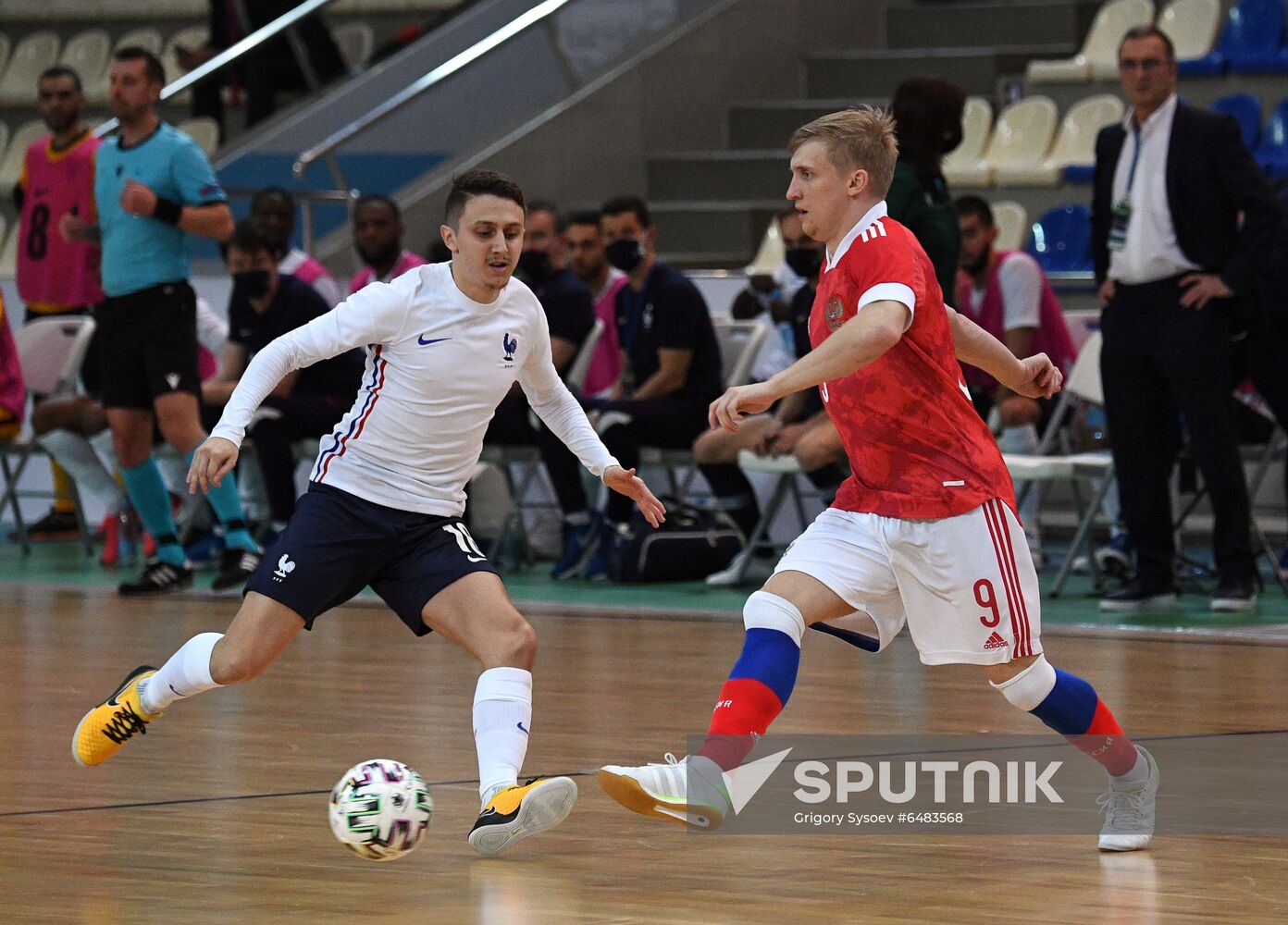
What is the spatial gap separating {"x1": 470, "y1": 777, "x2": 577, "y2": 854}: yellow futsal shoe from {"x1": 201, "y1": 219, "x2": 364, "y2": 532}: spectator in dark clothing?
612 centimetres

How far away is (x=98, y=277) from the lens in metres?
9.63

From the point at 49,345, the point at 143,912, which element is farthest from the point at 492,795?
the point at 49,345

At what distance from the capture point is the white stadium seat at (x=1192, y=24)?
12.5 metres

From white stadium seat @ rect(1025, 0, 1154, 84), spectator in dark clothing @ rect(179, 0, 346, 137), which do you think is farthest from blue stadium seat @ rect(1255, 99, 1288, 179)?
spectator in dark clothing @ rect(179, 0, 346, 137)

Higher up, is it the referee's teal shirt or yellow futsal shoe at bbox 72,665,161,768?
the referee's teal shirt

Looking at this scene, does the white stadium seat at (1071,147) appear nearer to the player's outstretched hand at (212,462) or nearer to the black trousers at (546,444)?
the black trousers at (546,444)

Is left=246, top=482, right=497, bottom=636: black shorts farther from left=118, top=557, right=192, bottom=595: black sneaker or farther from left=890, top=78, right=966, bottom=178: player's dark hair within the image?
left=118, top=557, right=192, bottom=595: black sneaker

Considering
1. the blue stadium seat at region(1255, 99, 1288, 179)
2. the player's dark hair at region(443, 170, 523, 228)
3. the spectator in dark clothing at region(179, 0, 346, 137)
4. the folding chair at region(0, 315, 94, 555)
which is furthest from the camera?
the spectator in dark clothing at region(179, 0, 346, 137)

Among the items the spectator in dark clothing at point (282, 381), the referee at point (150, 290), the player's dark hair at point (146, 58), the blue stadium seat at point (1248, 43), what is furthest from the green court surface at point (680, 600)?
the blue stadium seat at point (1248, 43)

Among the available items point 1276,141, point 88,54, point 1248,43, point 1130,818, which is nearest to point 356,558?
point 1130,818

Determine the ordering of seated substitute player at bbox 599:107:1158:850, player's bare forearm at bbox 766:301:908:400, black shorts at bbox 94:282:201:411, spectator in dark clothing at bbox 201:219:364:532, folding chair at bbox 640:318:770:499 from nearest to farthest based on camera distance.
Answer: player's bare forearm at bbox 766:301:908:400 → seated substitute player at bbox 599:107:1158:850 → black shorts at bbox 94:282:201:411 → folding chair at bbox 640:318:770:499 → spectator in dark clothing at bbox 201:219:364:532

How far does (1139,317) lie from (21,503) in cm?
763

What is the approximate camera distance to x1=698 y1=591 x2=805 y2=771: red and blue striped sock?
398 cm

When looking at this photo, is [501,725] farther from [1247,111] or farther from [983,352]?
[1247,111]
